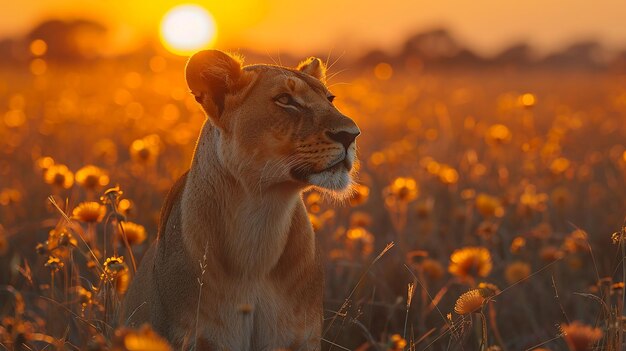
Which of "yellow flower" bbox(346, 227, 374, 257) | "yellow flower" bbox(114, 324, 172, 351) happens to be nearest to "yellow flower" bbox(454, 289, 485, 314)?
"yellow flower" bbox(114, 324, 172, 351)

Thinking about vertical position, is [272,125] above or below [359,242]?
above

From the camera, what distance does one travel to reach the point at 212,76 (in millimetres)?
3457

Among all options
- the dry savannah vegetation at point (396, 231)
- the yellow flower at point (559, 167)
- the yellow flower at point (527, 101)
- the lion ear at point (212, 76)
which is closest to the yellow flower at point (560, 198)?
the dry savannah vegetation at point (396, 231)

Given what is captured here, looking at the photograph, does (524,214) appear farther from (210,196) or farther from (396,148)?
(210,196)

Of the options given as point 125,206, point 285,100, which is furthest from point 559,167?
point 125,206

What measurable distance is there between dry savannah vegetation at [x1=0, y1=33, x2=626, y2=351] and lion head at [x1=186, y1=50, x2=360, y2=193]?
1.57 feet

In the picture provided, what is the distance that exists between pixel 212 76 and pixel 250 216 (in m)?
0.58

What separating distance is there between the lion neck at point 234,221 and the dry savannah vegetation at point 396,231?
12.1 inches

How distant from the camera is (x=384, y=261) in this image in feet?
17.4

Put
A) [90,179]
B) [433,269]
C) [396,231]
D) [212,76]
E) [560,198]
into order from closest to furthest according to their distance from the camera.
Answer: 1. [212,76]
2. [90,179]
3. [433,269]
4. [396,231]
5. [560,198]

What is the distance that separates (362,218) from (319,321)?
1757mm

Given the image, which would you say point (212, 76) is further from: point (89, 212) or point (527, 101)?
point (527, 101)

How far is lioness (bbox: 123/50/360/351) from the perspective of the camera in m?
3.18

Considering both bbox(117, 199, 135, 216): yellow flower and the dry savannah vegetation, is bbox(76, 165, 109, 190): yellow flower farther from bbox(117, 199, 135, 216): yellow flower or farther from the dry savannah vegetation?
bbox(117, 199, 135, 216): yellow flower
